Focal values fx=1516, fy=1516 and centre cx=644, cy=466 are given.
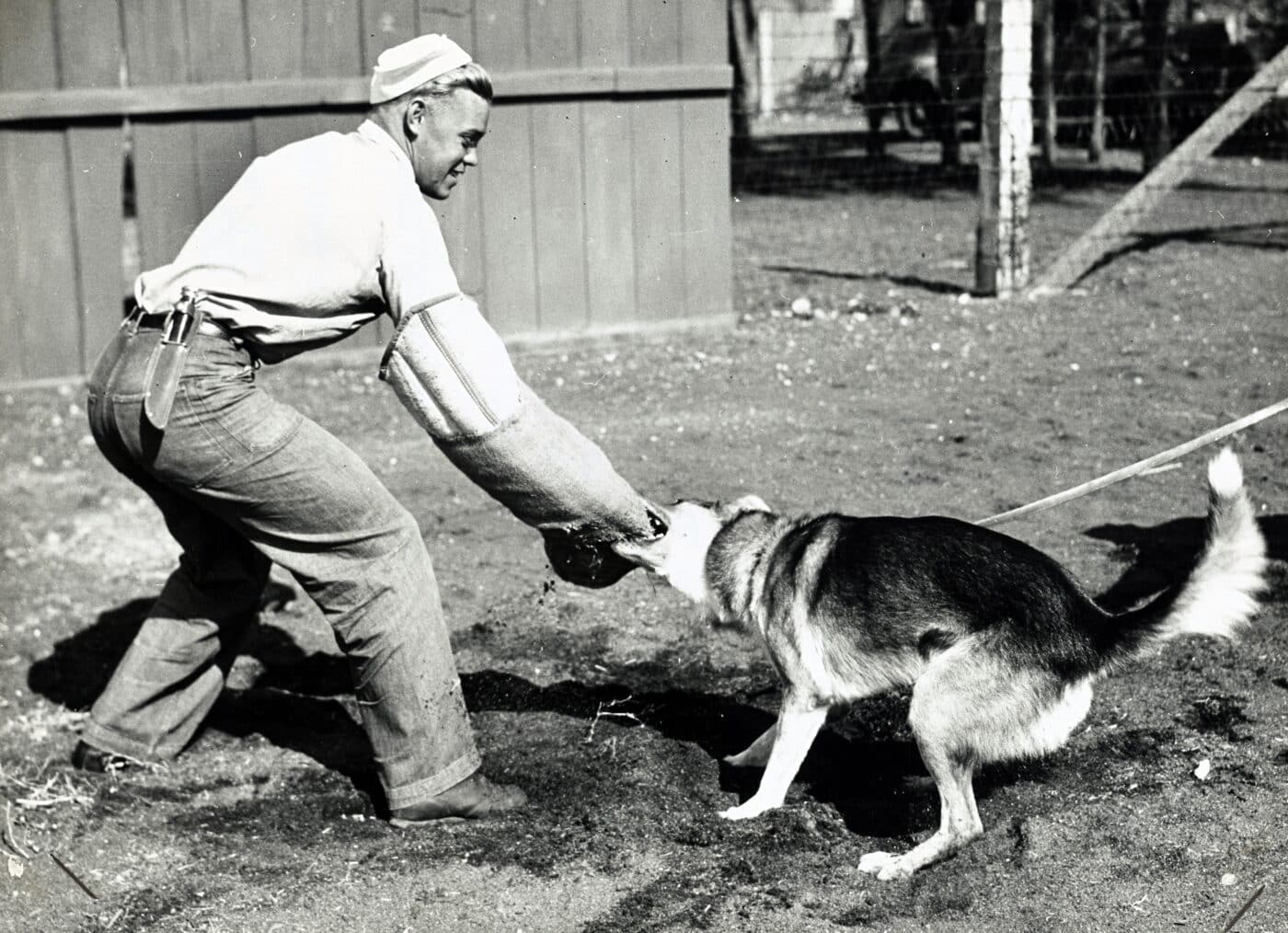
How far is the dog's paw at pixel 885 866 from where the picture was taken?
380 cm

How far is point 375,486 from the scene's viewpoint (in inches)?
164

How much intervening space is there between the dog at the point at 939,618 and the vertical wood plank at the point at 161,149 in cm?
595

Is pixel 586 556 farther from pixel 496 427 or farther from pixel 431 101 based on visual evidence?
pixel 431 101

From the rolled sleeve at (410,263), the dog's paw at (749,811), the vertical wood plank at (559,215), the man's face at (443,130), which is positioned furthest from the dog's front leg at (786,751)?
the vertical wood plank at (559,215)

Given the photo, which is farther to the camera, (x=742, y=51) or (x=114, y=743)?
(x=742, y=51)

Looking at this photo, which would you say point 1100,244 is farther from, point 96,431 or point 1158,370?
point 96,431

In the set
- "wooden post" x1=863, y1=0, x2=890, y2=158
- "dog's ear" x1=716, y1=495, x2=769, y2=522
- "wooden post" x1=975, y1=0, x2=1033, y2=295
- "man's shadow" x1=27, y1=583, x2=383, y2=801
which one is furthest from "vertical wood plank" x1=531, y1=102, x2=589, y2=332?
"wooden post" x1=863, y1=0, x2=890, y2=158

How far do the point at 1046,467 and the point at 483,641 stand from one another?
9.39ft

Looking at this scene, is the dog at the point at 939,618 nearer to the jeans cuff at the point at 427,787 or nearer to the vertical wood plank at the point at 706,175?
the jeans cuff at the point at 427,787

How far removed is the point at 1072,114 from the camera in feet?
70.5

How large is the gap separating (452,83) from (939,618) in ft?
6.13

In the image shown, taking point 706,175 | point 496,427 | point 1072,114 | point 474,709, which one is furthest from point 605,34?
point 1072,114

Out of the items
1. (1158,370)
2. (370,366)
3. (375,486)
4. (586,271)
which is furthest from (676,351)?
(375,486)

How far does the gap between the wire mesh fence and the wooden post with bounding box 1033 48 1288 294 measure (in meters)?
1.26
